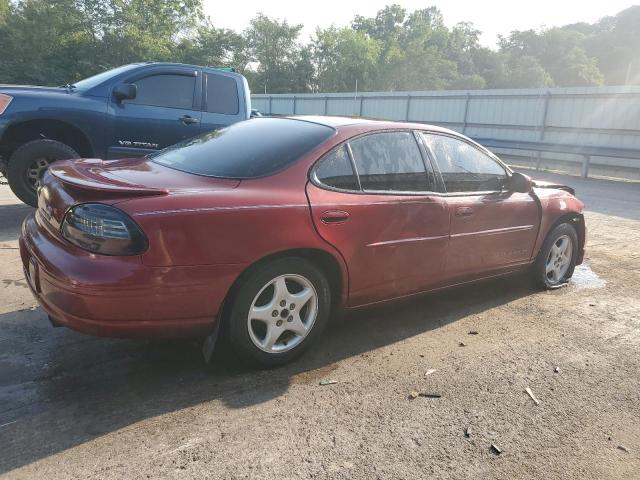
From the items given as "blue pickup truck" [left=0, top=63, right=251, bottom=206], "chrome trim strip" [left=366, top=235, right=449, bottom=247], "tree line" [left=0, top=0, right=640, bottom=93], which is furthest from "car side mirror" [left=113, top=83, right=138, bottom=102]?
"tree line" [left=0, top=0, right=640, bottom=93]

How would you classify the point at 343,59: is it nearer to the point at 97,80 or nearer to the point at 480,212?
the point at 97,80

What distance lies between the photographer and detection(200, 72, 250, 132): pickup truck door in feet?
22.6

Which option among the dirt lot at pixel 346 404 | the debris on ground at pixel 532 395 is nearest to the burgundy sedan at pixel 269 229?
the dirt lot at pixel 346 404

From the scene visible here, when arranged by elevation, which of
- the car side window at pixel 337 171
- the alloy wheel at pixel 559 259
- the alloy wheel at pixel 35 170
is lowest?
the alloy wheel at pixel 559 259

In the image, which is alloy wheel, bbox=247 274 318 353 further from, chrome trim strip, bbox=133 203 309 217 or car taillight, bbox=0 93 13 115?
car taillight, bbox=0 93 13 115

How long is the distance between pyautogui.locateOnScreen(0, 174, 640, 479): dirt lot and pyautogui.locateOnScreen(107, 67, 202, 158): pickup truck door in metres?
2.68

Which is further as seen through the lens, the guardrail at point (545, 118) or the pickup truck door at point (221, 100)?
the guardrail at point (545, 118)

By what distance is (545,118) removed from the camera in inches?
698

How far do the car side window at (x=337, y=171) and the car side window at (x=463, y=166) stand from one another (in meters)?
0.82

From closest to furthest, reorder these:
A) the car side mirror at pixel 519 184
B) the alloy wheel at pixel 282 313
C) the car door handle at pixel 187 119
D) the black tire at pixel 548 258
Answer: the alloy wheel at pixel 282 313, the car side mirror at pixel 519 184, the black tire at pixel 548 258, the car door handle at pixel 187 119

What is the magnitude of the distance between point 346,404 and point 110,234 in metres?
1.48

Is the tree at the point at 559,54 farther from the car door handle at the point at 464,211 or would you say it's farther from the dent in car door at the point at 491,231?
the car door handle at the point at 464,211

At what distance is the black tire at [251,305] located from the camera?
278cm

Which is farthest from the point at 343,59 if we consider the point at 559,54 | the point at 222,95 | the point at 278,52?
the point at 222,95
